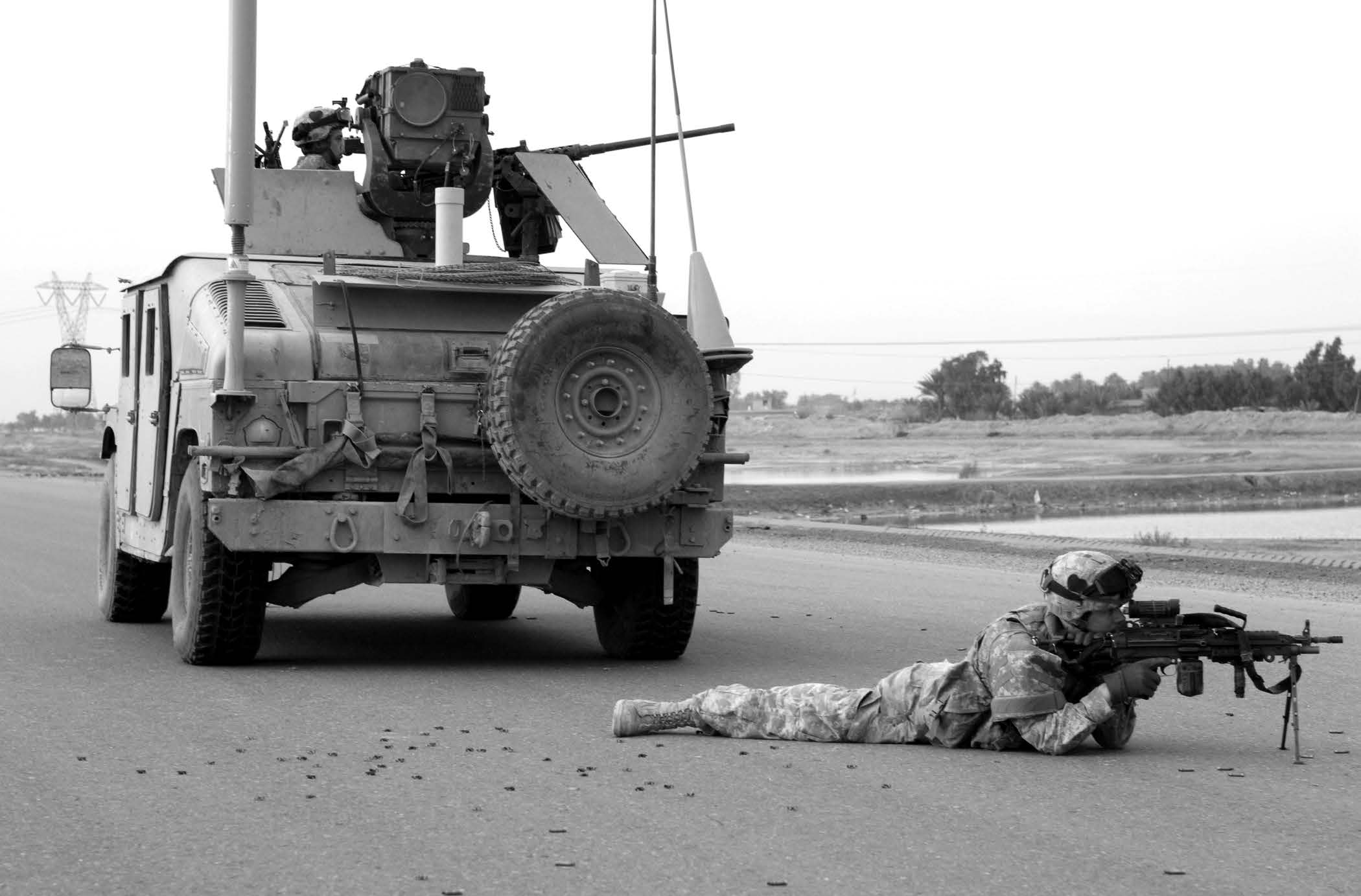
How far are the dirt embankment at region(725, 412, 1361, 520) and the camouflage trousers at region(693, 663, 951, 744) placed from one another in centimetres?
2337

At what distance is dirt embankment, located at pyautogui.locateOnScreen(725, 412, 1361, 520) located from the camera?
35.8 m

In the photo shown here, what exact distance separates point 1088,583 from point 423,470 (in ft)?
12.5

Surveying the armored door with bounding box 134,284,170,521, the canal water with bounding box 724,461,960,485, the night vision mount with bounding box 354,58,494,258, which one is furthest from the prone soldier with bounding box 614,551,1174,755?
the canal water with bounding box 724,461,960,485

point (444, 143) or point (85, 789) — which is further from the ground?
point (444, 143)

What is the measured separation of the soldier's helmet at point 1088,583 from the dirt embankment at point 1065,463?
944 inches

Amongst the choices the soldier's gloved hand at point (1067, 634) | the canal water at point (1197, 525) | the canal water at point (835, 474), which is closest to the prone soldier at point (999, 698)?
the soldier's gloved hand at point (1067, 634)

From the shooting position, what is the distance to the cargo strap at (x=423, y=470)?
9367 mm

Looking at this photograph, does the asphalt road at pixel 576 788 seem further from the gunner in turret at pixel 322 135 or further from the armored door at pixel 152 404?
the gunner in turret at pixel 322 135

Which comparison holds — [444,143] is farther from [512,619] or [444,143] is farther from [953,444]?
[953,444]

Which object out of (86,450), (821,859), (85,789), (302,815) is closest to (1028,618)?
(821,859)

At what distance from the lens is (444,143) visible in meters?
11.7

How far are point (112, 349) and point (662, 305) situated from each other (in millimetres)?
4508

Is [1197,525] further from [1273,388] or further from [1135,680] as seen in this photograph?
[1273,388]

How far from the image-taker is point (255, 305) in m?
9.79
